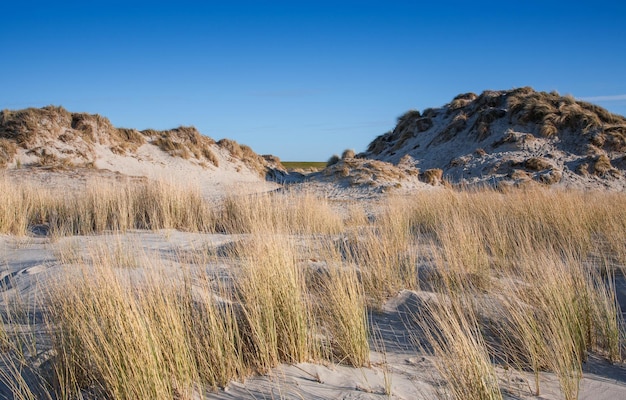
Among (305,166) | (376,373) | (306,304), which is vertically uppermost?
(305,166)

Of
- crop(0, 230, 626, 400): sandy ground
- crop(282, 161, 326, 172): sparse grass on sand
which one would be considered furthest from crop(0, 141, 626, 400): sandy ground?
crop(282, 161, 326, 172): sparse grass on sand

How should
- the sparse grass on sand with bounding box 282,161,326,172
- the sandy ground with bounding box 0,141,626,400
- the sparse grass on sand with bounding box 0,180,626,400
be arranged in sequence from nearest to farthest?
1. the sparse grass on sand with bounding box 0,180,626,400
2. the sandy ground with bounding box 0,141,626,400
3. the sparse grass on sand with bounding box 282,161,326,172

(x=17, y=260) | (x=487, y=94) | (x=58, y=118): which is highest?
(x=487, y=94)

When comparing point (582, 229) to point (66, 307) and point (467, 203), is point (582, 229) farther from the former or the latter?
point (66, 307)

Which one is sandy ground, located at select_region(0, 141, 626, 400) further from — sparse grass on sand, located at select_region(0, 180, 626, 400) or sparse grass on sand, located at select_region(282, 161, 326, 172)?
sparse grass on sand, located at select_region(282, 161, 326, 172)

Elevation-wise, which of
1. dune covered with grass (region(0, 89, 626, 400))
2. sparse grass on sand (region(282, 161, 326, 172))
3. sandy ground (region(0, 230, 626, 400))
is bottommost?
sandy ground (region(0, 230, 626, 400))

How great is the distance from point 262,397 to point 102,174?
47.7ft

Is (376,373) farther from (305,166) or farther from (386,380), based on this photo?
(305,166)

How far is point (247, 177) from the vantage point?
21516mm

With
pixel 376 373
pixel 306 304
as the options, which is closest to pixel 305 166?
pixel 306 304

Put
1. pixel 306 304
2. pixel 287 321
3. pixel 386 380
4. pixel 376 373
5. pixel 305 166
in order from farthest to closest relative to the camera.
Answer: pixel 305 166, pixel 306 304, pixel 287 321, pixel 376 373, pixel 386 380

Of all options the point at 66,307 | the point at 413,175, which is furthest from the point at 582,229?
the point at 413,175

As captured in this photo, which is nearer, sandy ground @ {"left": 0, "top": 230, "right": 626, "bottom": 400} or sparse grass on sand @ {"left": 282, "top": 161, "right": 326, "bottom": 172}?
sandy ground @ {"left": 0, "top": 230, "right": 626, "bottom": 400}

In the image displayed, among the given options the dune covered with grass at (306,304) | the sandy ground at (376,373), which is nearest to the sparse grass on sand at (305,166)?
the dune covered with grass at (306,304)
